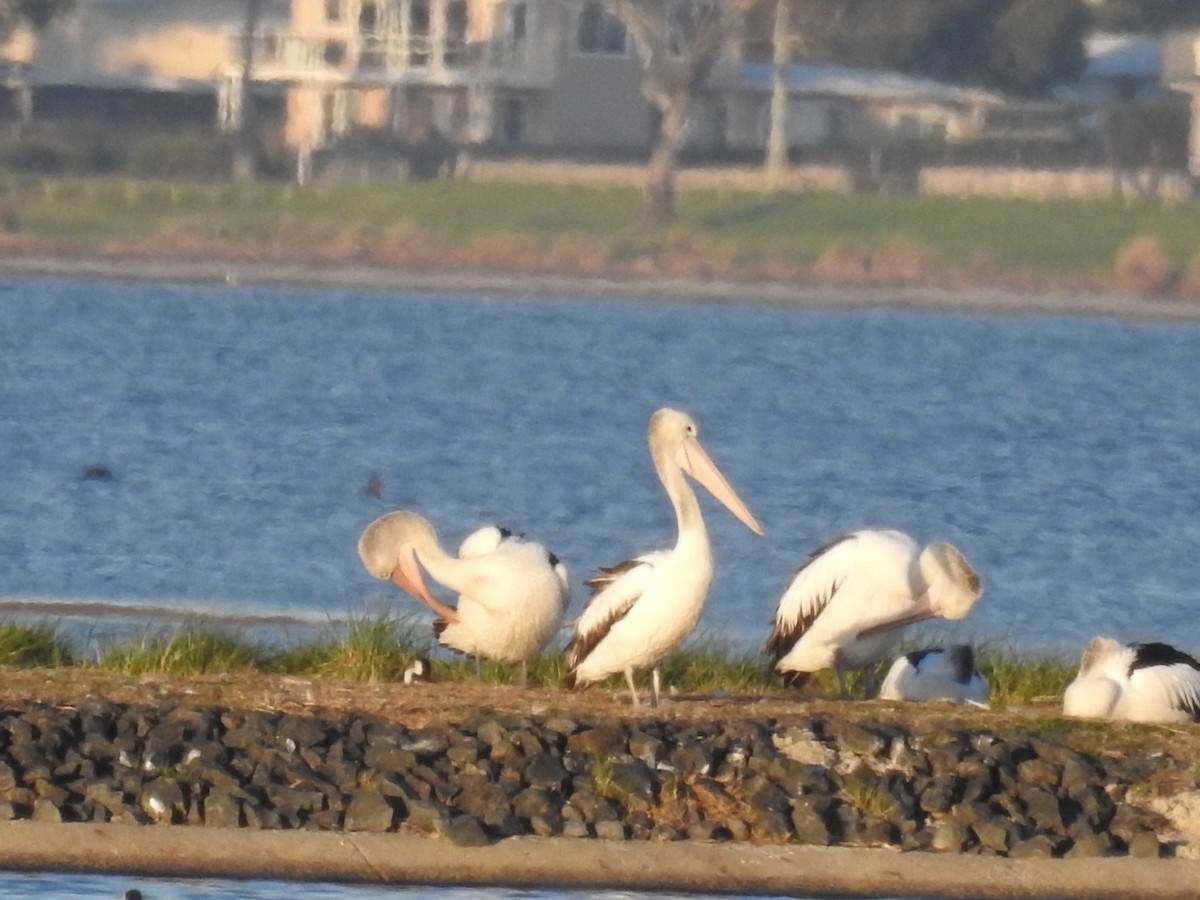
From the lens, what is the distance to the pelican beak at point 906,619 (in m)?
11.4

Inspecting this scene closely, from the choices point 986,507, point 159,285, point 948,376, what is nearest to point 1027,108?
point 159,285

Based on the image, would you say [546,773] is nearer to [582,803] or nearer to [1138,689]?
[582,803]

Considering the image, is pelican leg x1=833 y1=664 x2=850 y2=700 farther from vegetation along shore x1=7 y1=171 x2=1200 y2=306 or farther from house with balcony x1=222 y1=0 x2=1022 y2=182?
house with balcony x1=222 y1=0 x2=1022 y2=182

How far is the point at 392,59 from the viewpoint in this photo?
Result: 75.8 m

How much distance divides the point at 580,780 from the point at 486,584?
1.75 metres

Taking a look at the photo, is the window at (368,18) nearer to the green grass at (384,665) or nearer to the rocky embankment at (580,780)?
the green grass at (384,665)

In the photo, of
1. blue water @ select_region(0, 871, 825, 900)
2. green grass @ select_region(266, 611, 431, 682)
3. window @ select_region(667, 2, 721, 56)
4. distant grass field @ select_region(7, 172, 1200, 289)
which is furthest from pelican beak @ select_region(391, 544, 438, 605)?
window @ select_region(667, 2, 721, 56)

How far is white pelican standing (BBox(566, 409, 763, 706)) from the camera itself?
1037 centimetres

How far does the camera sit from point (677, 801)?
9.38m

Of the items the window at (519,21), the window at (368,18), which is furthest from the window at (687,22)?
the window at (368,18)

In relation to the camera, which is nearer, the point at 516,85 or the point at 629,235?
the point at 629,235

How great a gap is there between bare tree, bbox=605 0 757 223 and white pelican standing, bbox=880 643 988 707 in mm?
51411

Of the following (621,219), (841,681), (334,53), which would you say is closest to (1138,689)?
(841,681)

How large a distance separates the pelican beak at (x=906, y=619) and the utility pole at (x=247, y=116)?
56656mm
